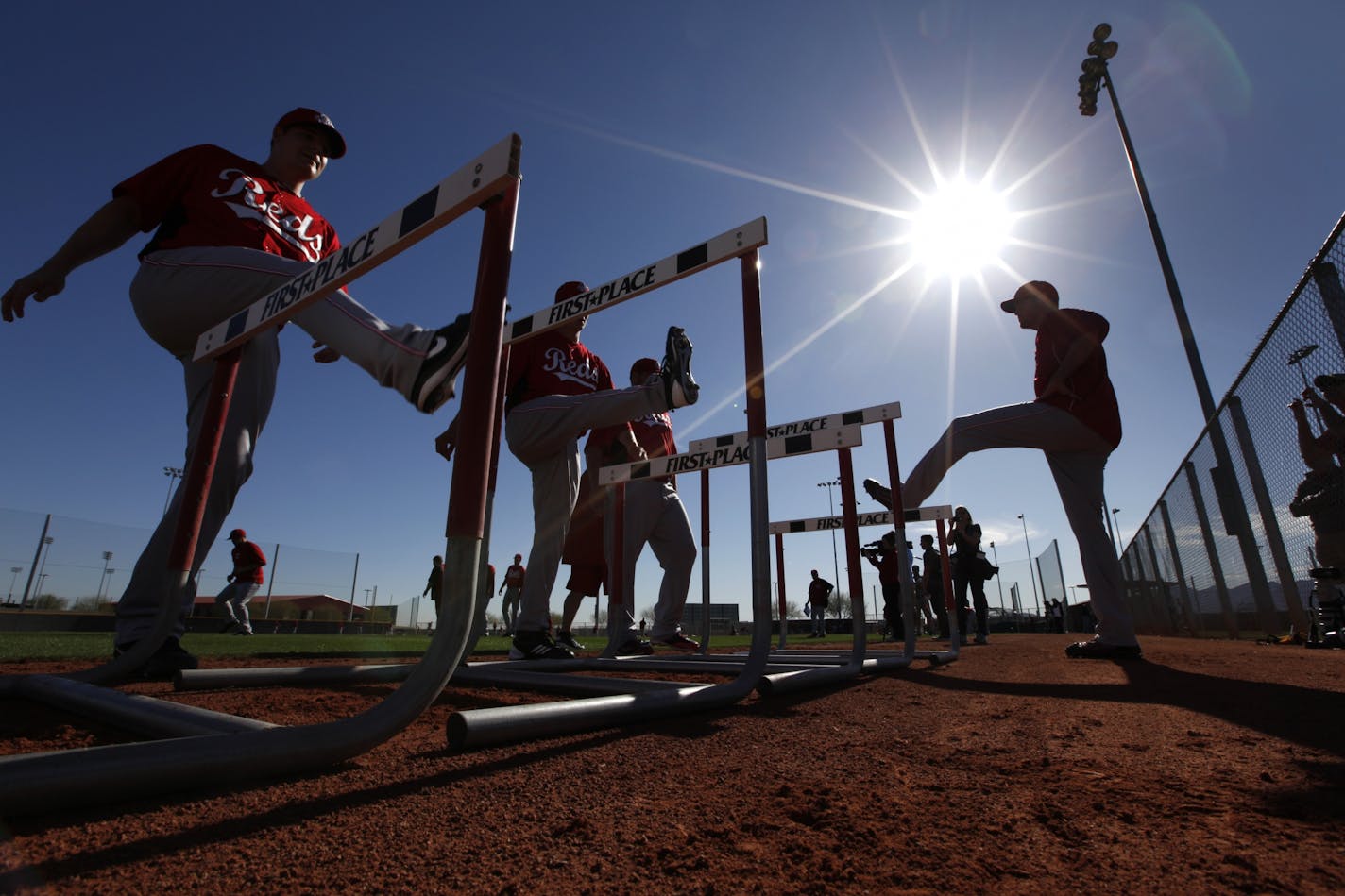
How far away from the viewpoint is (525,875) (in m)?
0.71

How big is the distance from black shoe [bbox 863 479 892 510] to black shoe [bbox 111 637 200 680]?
138 inches

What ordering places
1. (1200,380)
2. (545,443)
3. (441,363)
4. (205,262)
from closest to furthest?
1. (441,363)
2. (205,262)
3. (545,443)
4. (1200,380)

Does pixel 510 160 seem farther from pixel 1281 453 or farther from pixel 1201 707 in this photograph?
pixel 1281 453

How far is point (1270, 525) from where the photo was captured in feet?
18.8

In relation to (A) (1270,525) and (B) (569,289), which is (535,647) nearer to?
(B) (569,289)

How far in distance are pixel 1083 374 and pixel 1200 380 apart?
7110mm

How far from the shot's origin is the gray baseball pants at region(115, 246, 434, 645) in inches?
62.6

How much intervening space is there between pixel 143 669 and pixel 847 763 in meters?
2.56

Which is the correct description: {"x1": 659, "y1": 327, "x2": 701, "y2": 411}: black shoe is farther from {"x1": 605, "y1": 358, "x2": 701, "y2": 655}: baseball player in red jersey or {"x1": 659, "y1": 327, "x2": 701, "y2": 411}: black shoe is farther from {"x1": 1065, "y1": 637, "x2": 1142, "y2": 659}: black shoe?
{"x1": 1065, "y1": 637, "x2": 1142, "y2": 659}: black shoe

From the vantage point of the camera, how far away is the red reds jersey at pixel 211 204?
229 centimetres

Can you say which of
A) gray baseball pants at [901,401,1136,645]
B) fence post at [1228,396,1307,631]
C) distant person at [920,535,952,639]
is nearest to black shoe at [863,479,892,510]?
gray baseball pants at [901,401,1136,645]

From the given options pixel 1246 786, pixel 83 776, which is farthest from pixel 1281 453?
pixel 83 776

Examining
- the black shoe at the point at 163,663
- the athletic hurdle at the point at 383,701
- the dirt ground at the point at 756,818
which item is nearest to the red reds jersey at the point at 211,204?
the athletic hurdle at the point at 383,701

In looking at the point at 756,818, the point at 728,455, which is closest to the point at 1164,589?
the point at 728,455
